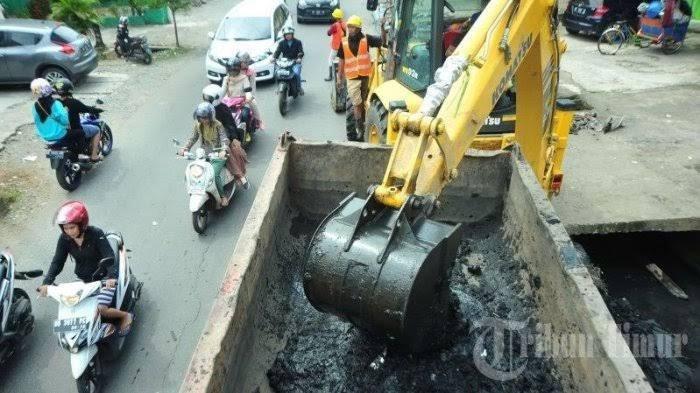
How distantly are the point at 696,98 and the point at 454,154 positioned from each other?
928 cm

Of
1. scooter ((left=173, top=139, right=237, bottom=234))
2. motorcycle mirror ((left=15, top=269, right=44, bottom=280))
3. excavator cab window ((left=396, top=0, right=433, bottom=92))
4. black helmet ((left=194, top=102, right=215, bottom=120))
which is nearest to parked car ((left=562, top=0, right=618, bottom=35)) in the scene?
excavator cab window ((left=396, top=0, right=433, bottom=92))

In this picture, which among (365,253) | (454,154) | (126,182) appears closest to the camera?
(365,253)

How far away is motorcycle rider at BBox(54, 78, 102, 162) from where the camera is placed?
716 cm

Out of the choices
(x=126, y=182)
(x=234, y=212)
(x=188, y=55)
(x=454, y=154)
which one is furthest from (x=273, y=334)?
(x=188, y=55)

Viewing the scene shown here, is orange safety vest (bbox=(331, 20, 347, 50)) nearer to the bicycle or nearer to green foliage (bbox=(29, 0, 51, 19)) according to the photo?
the bicycle

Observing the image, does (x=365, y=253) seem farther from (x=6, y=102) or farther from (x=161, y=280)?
(x=6, y=102)

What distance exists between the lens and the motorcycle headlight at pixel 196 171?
622 centimetres

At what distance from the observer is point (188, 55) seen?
1545cm

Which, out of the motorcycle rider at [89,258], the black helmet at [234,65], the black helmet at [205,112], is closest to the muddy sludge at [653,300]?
the motorcycle rider at [89,258]

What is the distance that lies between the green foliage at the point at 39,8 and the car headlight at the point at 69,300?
1563 centimetres

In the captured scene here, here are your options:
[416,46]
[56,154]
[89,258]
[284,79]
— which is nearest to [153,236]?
[89,258]

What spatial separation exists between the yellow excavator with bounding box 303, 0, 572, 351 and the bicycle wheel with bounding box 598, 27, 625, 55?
A: 12.0m

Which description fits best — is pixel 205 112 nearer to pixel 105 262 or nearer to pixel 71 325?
pixel 105 262

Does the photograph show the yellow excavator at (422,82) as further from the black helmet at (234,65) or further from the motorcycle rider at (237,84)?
the black helmet at (234,65)
